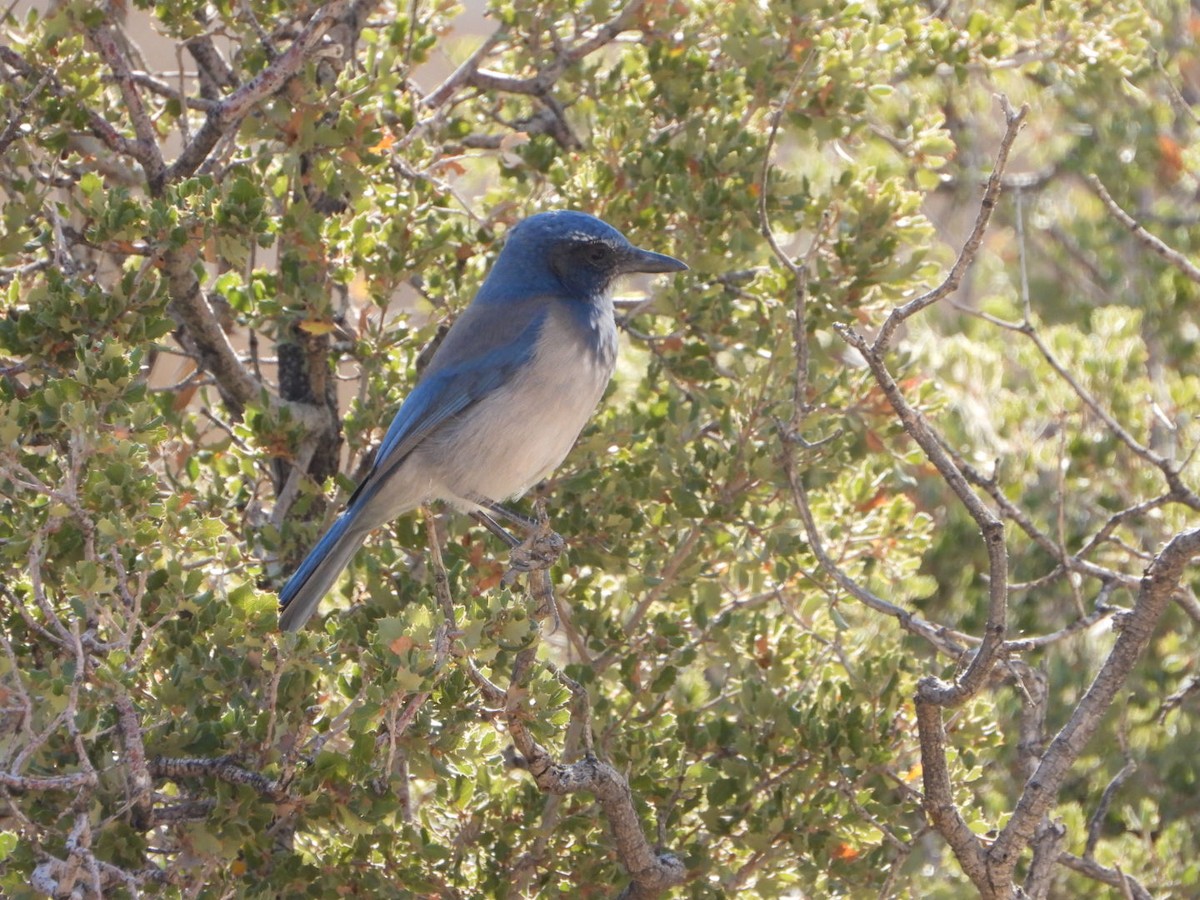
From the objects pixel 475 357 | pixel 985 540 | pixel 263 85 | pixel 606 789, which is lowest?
pixel 606 789

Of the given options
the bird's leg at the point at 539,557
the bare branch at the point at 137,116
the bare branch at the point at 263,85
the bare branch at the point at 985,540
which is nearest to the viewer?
the bare branch at the point at 985,540

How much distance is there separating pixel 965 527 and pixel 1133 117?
2.34 meters

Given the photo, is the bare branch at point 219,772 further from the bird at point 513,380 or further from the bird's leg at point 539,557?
the bird at point 513,380

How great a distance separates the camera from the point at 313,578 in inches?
153

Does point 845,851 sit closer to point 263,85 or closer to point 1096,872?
point 1096,872

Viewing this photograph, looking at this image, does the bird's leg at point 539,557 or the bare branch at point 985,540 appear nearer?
the bare branch at point 985,540

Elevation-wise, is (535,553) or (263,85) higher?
(263,85)

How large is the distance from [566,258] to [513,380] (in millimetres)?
428

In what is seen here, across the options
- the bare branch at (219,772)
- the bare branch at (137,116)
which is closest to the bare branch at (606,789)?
the bare branch at (219,772)

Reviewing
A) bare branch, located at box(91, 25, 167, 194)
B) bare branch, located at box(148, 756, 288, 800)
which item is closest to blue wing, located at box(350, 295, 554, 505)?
bare branch, located at box(91, 25, 167, 194)

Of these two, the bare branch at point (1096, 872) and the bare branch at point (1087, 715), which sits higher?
the bare branch at point (1087, 715)

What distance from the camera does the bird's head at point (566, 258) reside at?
14.3 feet

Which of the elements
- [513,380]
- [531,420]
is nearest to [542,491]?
[531,420]

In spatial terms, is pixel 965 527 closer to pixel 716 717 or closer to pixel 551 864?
pixel 716 717
